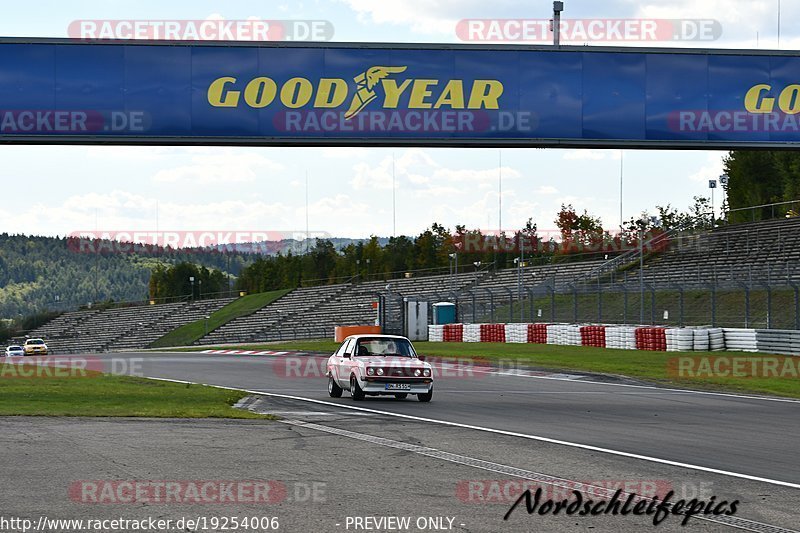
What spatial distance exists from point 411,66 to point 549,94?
3361 millimetres

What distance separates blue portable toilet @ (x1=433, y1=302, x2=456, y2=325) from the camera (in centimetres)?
6694

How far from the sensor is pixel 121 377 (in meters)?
31.1

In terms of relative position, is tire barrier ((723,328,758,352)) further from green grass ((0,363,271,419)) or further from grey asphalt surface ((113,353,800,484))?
green grass ((0,363,271,419))

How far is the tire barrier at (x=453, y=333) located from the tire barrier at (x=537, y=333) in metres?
7.82

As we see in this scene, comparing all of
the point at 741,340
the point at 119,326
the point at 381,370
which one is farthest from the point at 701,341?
the point at 119,326

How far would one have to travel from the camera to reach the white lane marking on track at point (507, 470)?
8.77 metres

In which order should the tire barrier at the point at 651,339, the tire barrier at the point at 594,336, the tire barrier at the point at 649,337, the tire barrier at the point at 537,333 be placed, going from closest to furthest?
the tire barrier at the point at 649,337
the tire barrier at the point at 651,339
the tire barrier at the point at 594,336
the tire barrier at the point at 537,333

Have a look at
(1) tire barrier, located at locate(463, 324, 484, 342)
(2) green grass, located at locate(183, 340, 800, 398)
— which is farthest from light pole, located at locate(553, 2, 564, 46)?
(1) tire barrier, located at locate(463, 324, 484, 342)

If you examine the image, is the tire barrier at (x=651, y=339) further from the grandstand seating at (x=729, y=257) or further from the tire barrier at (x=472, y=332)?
the tire barrier at (x=472, y=332)

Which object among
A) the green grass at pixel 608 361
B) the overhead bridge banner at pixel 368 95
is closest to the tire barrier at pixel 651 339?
the green grass at pixel 608 361

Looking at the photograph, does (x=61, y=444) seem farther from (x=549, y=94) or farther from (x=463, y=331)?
(x=463, y=331)

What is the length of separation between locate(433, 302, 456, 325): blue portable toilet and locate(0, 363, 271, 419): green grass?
38.1 metres

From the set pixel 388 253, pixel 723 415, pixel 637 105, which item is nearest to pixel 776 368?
pixel 637 105

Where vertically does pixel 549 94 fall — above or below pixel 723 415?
above
